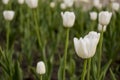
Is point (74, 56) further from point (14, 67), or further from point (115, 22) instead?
point (14, 67)

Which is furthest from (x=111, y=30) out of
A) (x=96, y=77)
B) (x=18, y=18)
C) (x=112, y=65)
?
(x=18, y=18)

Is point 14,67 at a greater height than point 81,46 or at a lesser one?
lesser

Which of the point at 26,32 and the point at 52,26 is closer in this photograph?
the point at 26,32

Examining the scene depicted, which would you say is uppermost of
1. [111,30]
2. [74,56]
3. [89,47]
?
[89,47]

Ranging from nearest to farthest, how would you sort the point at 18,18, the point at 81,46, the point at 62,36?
the point at 81,46 → the point at 62,36 → the point at 18,18

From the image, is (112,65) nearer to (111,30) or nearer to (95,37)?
(111,30)

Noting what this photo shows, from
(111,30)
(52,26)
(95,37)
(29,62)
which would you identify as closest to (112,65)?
(111,30)

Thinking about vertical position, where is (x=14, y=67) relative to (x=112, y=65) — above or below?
above

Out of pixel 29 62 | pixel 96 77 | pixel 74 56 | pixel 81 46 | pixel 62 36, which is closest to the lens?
pixel 81 46

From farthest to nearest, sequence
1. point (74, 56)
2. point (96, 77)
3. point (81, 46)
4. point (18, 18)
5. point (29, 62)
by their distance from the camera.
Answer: point (18, 18) → point (74, 56) → point (29, 62) → point (96, 77) → point (81, 46)
